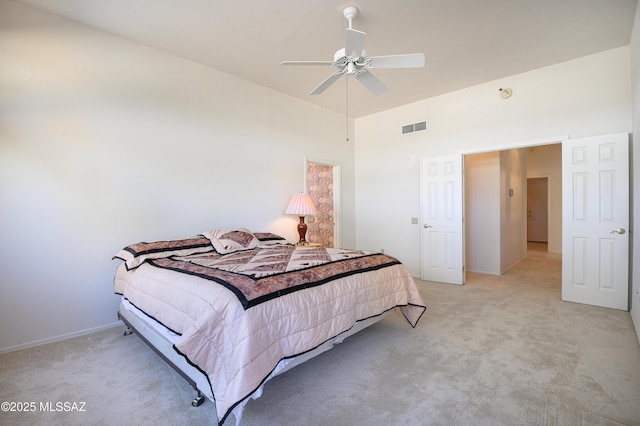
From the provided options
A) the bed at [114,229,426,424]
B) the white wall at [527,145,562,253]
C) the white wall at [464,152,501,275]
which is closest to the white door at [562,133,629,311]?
the white wall at [464,152,501,275]

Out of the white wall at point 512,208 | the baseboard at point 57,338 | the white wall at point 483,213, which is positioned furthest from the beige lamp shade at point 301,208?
the white wall at point 512,208

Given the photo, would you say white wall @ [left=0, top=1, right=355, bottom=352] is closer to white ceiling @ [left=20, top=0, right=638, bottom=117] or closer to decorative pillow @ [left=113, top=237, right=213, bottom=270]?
white ceiling @ [left=20, top=0, right=638, bottom=117]

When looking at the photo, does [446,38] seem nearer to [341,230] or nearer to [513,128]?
[513,128]

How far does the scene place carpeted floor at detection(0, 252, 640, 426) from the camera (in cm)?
171

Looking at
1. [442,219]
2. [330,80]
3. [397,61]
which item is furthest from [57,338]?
[442,219]

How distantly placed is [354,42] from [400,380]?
246cm

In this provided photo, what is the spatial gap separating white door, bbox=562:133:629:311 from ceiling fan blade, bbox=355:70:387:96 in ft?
8.65

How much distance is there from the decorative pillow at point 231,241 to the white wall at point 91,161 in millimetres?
478

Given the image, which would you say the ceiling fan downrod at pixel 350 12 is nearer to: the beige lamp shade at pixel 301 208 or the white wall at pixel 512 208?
the beige lamp shade at pixel 301 208

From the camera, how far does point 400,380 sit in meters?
2.06

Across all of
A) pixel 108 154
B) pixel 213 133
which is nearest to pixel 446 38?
pixel 213 133

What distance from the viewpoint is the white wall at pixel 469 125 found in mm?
3535

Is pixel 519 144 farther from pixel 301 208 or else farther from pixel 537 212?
pixel 537 212

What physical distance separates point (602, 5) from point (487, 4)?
3.46 ft
